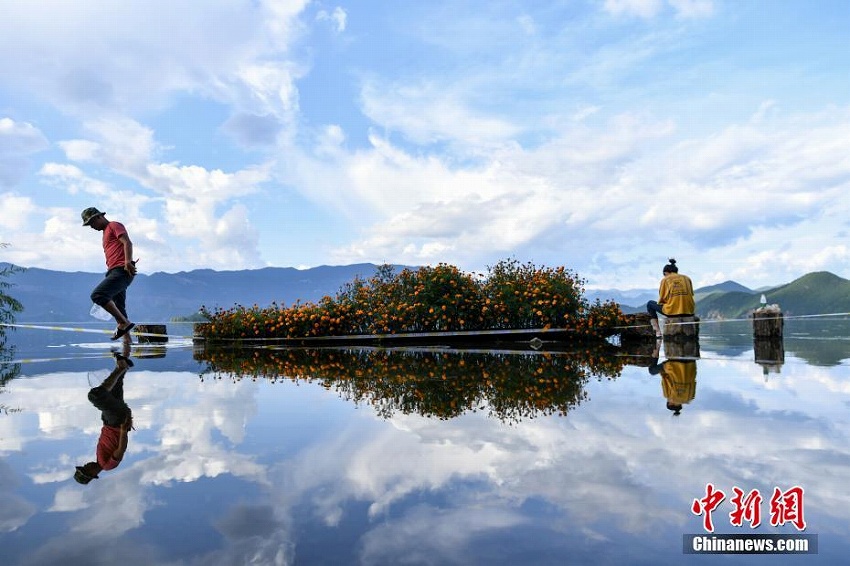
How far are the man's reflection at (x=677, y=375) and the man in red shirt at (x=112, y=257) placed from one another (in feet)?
35.6

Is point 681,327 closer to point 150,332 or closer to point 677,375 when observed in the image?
point 677,375

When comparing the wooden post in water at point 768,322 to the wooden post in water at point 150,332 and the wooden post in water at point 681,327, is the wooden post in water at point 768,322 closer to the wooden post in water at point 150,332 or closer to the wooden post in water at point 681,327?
the wooden post in water at point 681,327

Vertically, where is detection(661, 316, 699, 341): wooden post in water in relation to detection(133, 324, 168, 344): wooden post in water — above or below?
above

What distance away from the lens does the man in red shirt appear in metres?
12.3

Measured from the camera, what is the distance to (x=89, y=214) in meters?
12.4

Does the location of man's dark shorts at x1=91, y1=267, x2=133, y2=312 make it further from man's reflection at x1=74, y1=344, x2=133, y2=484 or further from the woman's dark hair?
the woman's dark hair

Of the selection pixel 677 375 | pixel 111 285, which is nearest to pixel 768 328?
pixel 677 375

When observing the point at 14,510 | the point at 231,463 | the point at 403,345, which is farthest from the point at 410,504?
the point at 403,345

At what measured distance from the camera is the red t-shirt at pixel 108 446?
14.6 ft

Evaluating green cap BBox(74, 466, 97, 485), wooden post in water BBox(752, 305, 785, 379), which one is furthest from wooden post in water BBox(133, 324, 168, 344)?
wooden post in water BBox(752, 305, 785, 379)

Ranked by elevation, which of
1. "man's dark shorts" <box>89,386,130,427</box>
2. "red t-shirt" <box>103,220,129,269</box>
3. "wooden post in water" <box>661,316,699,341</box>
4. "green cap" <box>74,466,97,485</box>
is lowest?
"green cap" <box>74,466,97,485</box>

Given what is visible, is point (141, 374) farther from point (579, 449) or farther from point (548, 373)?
point (579, 449)

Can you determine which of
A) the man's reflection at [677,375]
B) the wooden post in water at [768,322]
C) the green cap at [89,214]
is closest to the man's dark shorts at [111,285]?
the green cap at [89,214]

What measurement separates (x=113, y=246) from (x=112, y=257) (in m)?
0.24
